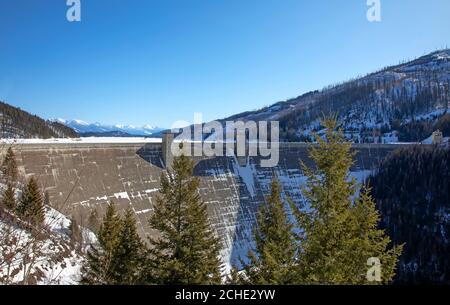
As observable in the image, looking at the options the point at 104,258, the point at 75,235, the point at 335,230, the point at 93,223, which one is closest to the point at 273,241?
the point at 335,230

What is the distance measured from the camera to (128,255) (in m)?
15.7

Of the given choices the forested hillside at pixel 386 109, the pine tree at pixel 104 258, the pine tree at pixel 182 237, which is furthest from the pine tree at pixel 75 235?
the forested hillside at pixel 386 109

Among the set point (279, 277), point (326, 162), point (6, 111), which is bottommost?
point (279, 277)

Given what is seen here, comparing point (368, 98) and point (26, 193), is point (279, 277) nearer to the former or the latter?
point (26, 193)

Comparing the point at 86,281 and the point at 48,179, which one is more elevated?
Result: the point at 48,179

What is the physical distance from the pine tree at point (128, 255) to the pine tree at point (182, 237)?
1439 mm

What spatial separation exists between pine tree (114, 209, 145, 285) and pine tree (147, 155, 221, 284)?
1.44 m

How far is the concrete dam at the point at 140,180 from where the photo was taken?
29812mm

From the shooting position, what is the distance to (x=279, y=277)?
1102cm

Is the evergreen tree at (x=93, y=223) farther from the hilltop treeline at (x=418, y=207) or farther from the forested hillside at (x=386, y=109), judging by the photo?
the forested hillside at (x=386, y=109)

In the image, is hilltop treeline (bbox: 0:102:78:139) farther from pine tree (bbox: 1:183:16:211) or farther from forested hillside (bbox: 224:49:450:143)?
pine tree (bbox: 1:183:16:211)

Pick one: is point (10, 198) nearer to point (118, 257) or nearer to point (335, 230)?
point (118, 257)
